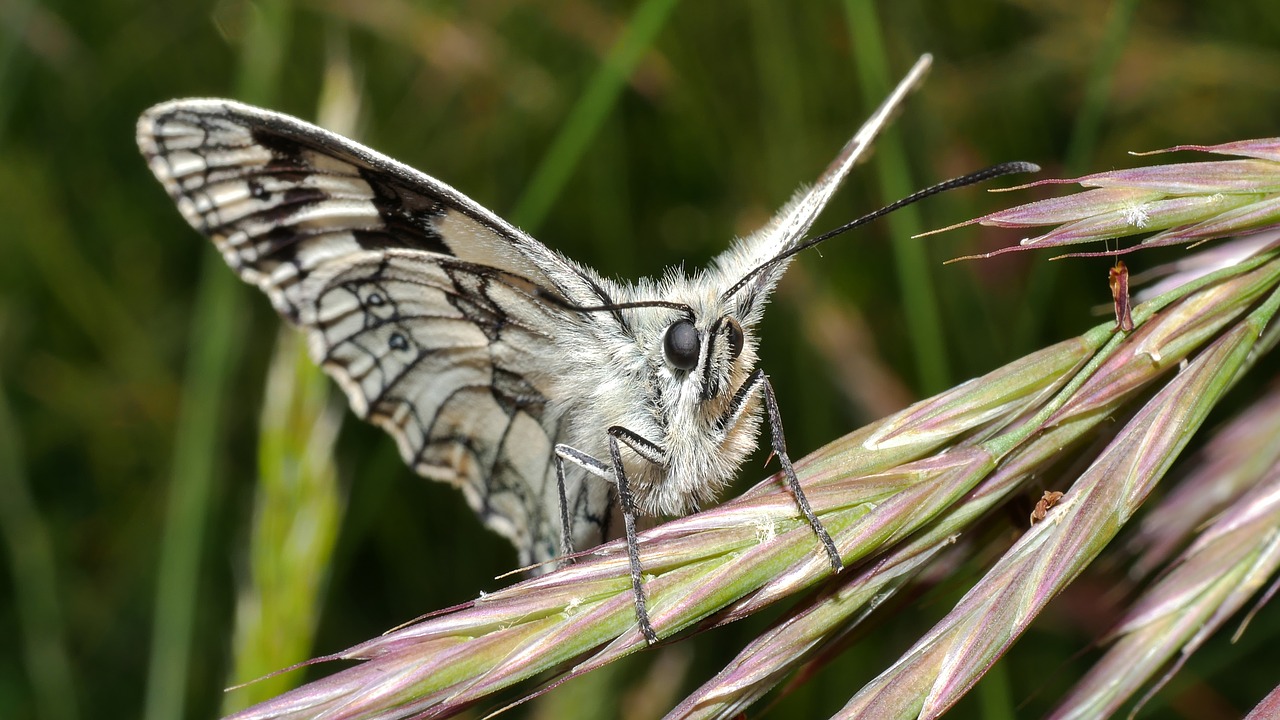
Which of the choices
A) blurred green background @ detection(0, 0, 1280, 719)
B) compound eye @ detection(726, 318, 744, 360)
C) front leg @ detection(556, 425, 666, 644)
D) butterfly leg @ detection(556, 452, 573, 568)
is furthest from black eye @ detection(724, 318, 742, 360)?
blurred green background @ detection(0, 0, 1280, 719)

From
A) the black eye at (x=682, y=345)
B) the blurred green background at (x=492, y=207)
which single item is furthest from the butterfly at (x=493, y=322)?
the blurred green background at (x=492, y=207)

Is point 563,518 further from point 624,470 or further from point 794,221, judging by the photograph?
point 794,221

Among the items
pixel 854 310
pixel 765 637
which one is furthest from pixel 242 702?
pixel 854 310

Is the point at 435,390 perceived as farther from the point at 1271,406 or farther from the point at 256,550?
the point at 1271,406

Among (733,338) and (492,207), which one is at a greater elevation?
(492,207)

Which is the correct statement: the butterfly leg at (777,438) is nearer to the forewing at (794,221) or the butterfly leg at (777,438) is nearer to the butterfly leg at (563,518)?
the forewing at (794,221)

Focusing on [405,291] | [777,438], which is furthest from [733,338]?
[405,291]

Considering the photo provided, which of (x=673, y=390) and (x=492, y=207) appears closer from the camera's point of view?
(x=673, y=390)

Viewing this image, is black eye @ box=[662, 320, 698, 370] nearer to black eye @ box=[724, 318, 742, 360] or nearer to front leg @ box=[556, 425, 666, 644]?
black eye @ box=[724, 318, 742, 360]
